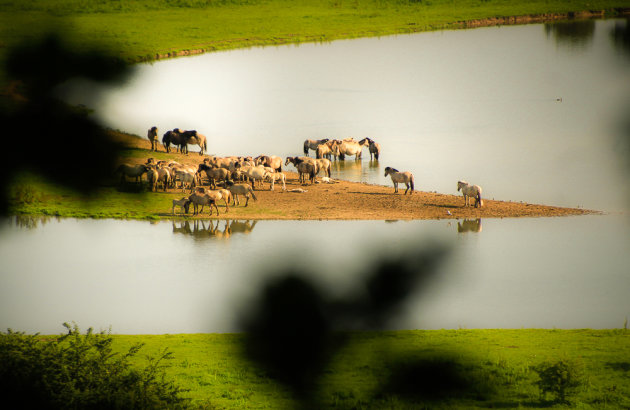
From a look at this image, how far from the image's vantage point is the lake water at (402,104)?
2695cm

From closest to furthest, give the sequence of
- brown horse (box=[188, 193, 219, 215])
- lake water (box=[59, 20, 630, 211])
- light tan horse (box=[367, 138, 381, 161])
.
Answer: brown horse (box=[188, 193, 219, 215]) < lake water (box=[59, 20, 630, 211]) < light tan horse (box=[367, 138, 381, 161])

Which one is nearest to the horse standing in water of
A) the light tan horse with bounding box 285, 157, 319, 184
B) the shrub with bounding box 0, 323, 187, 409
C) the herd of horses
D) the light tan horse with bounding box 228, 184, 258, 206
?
the herd of horses

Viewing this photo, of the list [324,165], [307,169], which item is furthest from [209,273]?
[324,165]

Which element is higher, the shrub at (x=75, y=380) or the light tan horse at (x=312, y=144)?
the light tan horse at (x=312, y=144)

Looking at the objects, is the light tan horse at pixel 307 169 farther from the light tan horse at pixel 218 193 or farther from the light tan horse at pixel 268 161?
the light tan horse at pixel 218 193

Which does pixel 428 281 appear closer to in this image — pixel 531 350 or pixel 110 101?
pixel 110 101

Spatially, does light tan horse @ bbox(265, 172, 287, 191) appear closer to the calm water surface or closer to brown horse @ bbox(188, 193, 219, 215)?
brown horse @ bbox(188, 193, 219, 215)

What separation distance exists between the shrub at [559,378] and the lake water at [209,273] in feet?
4.97

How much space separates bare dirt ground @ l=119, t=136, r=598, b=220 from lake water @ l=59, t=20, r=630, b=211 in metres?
1.03

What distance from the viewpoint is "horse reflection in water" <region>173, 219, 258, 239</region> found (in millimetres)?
22953

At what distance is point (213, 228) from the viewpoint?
23562 mm

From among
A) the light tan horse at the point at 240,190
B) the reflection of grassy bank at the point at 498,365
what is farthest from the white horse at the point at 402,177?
the reflection of grassy bank at the point at 498,365

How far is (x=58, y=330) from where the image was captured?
49.5 ft

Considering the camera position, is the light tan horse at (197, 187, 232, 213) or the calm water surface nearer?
the calm water surface
